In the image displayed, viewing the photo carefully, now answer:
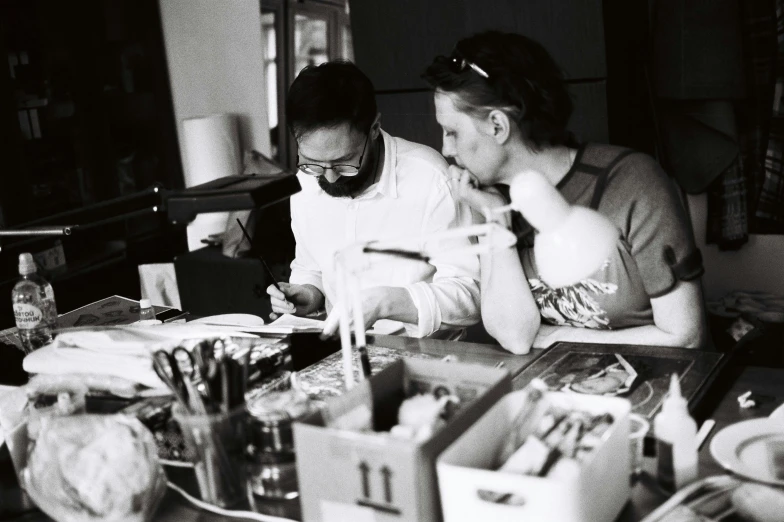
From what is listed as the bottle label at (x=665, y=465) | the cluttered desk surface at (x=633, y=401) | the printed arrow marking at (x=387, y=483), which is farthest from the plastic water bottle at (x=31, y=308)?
the bottle label at (x=665, y=465)

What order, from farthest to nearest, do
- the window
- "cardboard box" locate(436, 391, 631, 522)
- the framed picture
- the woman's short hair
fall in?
the window < the woman's short hair < the framed picture < "cardboard box" locate(436, 391, 631, 522)

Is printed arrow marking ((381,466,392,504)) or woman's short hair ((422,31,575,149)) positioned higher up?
woman's short hair ((422,31,575,149))

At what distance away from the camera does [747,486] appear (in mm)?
1016

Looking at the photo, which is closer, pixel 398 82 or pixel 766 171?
pixel 766 171

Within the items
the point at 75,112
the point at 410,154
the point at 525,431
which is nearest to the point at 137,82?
the point at 75,112

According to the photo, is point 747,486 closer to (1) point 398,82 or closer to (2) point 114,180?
(1) point 398,82

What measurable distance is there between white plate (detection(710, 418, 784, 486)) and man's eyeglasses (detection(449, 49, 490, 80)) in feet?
3.35

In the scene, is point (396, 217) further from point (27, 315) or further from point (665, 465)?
point (665, 465)

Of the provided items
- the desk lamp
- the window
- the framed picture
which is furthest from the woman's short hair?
the window

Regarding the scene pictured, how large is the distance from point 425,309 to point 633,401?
2.41ft

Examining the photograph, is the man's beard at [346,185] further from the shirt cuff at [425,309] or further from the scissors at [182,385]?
the scissors at [182,385]

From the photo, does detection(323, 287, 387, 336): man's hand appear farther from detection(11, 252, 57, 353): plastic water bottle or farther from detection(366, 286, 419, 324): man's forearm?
detection(11, 252, 57, 353): plastic water bottle

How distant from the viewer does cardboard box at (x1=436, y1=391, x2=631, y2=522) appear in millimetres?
892

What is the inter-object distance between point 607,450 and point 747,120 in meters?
2.27
